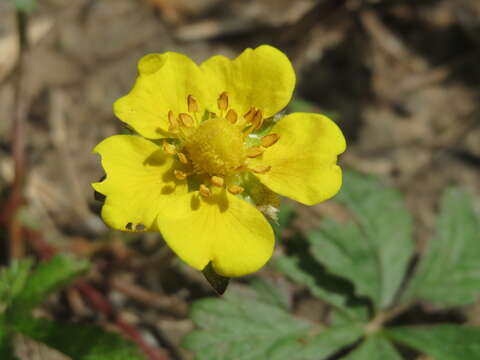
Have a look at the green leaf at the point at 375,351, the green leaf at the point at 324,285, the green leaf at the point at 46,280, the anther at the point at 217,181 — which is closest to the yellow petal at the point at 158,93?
the anther at the point at 217,181

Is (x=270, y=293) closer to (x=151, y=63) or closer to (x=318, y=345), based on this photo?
(x=318, y=345)

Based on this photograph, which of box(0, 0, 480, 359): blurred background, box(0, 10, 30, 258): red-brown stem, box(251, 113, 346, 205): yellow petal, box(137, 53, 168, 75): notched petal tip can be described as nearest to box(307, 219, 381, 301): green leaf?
box(0, 0, 480, 359): blurred background

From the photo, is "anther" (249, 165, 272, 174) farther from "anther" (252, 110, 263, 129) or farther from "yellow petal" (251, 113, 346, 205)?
"anther" (252, 110, 263, 129)

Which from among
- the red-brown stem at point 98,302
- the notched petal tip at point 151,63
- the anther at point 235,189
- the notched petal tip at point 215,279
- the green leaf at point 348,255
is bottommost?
the red-brown stem at point 98,302

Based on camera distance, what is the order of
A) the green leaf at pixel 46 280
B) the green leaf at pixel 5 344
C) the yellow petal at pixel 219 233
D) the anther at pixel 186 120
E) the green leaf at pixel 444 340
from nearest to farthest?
the yellow petal at pixel 219 233 < the anther at pixel 186 120 < the green leaf at pixel 5 344 < the green leaf at pixel 46 280 < the green leaf at pixel 444 340

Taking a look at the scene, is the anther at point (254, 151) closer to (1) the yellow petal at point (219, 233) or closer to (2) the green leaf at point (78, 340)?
(1) the yellow petal at point (219, 233)

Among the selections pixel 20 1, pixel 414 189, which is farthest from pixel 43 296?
pixel 414 189

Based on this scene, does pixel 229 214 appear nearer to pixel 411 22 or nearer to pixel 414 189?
pixel 414 189
